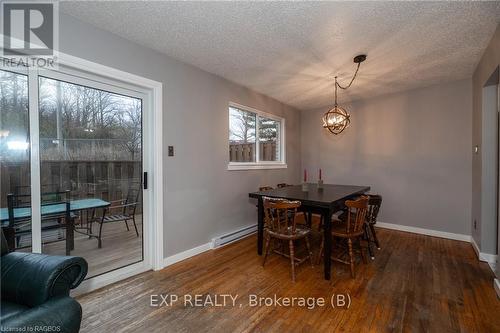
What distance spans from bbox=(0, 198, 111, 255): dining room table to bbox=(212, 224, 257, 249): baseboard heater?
58.8 inches

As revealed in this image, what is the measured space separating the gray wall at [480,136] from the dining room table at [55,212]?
419 centimetres

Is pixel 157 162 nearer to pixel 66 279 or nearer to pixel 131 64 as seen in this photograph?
pixel 131 64

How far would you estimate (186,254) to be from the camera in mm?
2922

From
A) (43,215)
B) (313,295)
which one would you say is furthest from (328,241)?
(43,215)

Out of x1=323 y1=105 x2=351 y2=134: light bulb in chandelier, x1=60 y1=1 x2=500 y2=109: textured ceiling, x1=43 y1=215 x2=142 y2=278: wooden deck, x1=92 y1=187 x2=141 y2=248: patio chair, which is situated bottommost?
x1=43 y1=215 x2=142 y2=278: wooden deck

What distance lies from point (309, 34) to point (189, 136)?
1.79 meters

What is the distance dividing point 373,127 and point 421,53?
1842mm

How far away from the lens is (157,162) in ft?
8.52

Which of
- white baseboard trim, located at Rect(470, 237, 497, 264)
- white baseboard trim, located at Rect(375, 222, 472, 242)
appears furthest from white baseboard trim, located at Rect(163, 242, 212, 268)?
white baseboard trim, located at Rect(470, 237, 497, 264)

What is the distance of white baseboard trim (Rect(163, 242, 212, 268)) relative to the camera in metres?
2.72

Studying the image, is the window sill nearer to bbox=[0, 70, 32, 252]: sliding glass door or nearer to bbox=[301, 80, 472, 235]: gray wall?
bbox=[301, 80, 472, 235]: gray wall

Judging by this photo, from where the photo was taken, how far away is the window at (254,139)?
3.76 m

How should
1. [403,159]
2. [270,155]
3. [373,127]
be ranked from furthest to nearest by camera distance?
1. [270,155]
2. [373,127]
3. [403,159]

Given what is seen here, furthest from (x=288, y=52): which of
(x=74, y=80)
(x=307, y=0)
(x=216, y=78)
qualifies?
(x=74, y=80)
